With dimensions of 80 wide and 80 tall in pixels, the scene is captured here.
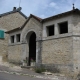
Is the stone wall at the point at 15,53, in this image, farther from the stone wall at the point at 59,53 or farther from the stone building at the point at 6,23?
the stone wall at the point at 59,53

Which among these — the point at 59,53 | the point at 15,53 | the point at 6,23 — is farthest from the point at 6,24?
the point at 59,53

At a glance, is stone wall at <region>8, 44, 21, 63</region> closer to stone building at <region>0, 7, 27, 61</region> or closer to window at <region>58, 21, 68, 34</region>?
stone building at <region>0, 7, 27, 61</region>

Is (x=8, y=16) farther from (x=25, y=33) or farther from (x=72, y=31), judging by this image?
(x=72, y=31)

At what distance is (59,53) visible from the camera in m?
13.9

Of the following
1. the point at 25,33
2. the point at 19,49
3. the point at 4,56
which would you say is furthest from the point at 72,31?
the point at 4,56

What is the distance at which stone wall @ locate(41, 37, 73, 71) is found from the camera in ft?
42.7

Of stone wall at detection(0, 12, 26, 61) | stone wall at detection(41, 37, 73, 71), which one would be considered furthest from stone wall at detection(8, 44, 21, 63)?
stone wall at detection(41, 37, 73, 71)

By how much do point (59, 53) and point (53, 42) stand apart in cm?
122

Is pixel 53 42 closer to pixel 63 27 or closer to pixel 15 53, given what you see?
pixel 63 27

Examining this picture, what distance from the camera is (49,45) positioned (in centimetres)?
1494

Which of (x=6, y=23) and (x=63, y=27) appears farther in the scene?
(x=6, y=23)

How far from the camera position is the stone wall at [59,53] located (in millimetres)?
13023

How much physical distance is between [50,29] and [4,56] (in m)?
9.59

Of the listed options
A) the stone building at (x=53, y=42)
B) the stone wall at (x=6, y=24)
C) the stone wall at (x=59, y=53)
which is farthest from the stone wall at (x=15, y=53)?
the stone wall at (x=59, y=53)
